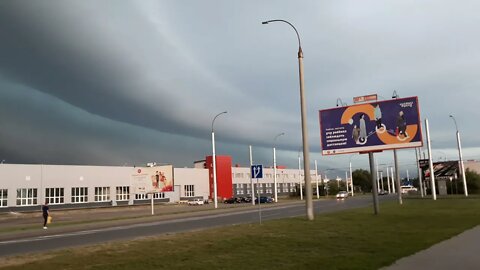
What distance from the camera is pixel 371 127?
3067 centimetres

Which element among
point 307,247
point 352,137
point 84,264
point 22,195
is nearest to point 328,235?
point 307,247

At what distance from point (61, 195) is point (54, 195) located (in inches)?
56.4

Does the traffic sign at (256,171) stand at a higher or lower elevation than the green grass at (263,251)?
higher

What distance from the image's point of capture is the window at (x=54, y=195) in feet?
265

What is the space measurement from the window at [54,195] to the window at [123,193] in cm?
1317

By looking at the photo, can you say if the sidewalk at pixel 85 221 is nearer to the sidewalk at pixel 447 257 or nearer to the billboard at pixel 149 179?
the billboard at pixel 149 179

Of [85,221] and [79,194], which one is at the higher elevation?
[79,194]

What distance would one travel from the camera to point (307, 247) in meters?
12.9

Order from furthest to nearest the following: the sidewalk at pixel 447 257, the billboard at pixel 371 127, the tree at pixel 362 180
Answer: the tree at pixel 362 180, the billboard at pixel 371 127, the sidewalk at pixel 447 257

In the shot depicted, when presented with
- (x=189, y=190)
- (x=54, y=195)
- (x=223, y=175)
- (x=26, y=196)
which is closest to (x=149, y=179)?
(x=26, y=196)

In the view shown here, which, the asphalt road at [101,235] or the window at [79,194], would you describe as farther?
the window at [79,194]

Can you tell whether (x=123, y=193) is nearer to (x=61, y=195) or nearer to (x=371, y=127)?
(x=61, y=195)

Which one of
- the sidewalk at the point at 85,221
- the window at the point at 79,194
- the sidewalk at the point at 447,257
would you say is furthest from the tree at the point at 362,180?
the sidewalk at the point at 447,257

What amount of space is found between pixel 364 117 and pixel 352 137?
5.09 feet
